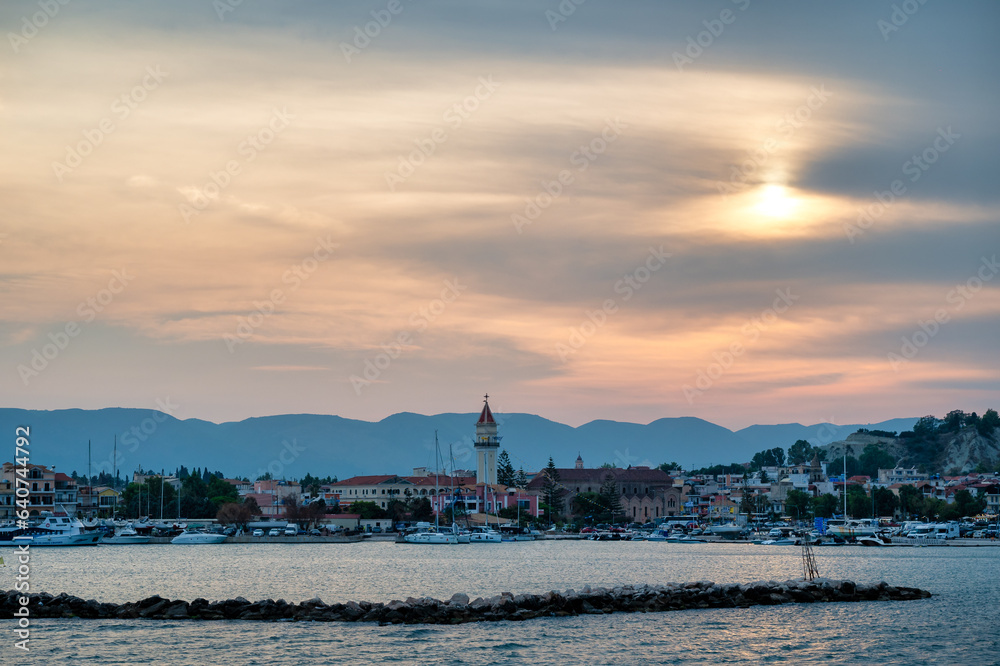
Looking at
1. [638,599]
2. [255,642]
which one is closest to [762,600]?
[638,599]

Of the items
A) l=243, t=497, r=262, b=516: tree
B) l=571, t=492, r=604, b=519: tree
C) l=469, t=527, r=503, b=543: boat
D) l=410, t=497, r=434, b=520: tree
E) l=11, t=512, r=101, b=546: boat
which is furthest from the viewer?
l=571, t=492, r=604, b=519: tree

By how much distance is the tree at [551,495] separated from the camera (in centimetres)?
15588

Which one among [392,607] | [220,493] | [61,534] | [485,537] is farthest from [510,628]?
[220,493]

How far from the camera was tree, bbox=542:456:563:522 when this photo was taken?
155875mm

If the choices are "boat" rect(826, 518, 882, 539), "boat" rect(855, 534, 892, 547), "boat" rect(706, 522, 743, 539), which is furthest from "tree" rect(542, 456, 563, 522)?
"boat" rect(855, 534, 892, 547)

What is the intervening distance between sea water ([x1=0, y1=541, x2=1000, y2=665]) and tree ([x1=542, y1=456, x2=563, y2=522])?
82.1m

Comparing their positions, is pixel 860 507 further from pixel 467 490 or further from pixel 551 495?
pixel 467 490

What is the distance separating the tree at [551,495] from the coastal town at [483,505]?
182 millimetres

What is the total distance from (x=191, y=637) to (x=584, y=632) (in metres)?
12.4

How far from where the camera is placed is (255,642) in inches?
1330

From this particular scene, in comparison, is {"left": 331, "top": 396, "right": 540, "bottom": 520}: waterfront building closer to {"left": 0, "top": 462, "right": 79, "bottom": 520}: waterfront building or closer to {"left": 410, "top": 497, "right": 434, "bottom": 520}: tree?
{"left": 410, "top": 497, "right": 434, "bottom": 520}: tree

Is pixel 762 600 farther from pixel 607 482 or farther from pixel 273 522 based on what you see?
pixel 607 482

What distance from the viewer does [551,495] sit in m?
160

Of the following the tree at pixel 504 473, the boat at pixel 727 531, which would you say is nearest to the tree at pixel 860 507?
the boat at pixel 727 531
